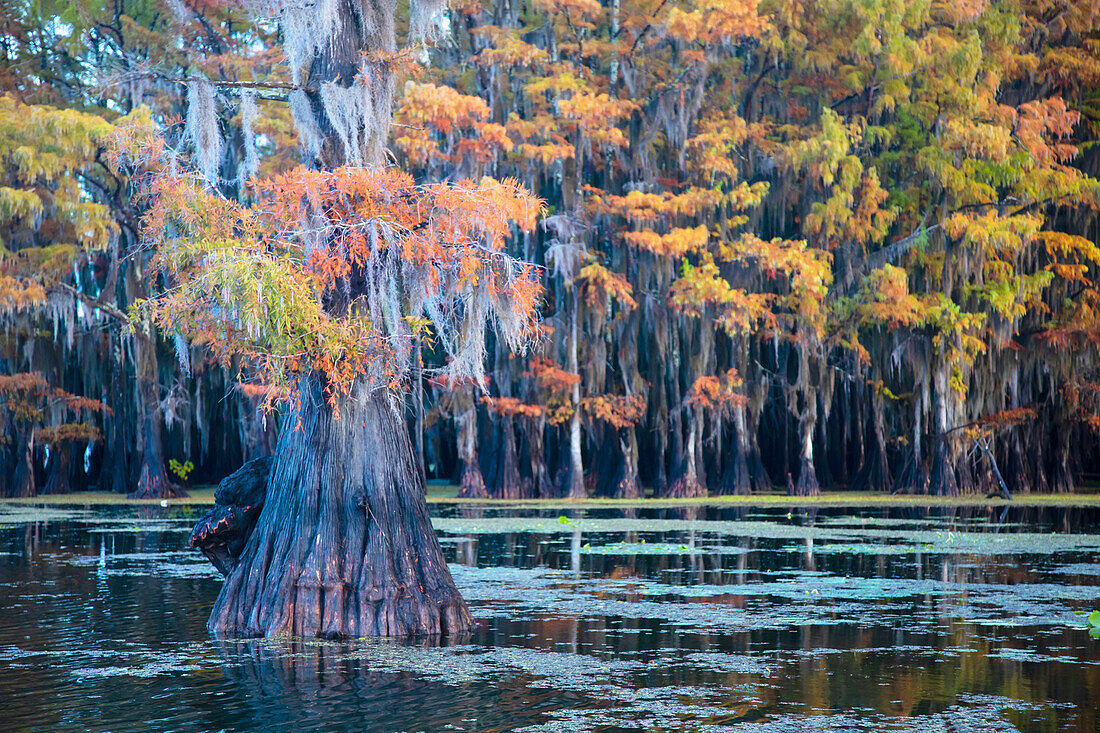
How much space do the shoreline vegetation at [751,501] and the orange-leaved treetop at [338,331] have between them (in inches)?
682

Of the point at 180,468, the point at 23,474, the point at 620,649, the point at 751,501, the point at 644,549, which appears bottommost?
the point at 620,649

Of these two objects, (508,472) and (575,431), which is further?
(508,472)

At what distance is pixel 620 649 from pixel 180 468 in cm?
2888

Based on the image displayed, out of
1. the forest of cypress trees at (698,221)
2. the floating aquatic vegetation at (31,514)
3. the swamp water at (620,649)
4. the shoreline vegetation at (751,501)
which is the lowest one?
the swamp water at (620,649)

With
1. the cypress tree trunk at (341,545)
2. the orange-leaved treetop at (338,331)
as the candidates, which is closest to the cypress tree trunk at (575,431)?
the orange-leaved treetop at (338,331)

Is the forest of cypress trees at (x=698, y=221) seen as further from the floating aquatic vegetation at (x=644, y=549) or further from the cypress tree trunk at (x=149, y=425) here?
the floating aquatic vegetation at (x=644, y=549)

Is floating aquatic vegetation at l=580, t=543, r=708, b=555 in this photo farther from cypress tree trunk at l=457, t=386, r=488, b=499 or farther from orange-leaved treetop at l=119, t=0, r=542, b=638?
cypress tree trunk at l=457, t=386, r=488, b=499

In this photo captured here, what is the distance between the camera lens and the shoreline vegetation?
28.3 metres

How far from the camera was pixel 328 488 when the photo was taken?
10.9 m

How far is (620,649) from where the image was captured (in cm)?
989

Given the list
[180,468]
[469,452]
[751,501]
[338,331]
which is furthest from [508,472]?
[338,331]

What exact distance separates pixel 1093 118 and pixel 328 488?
95.3ft

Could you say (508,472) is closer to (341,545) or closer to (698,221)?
(698,221)

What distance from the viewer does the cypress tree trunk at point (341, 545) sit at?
10711 mm
